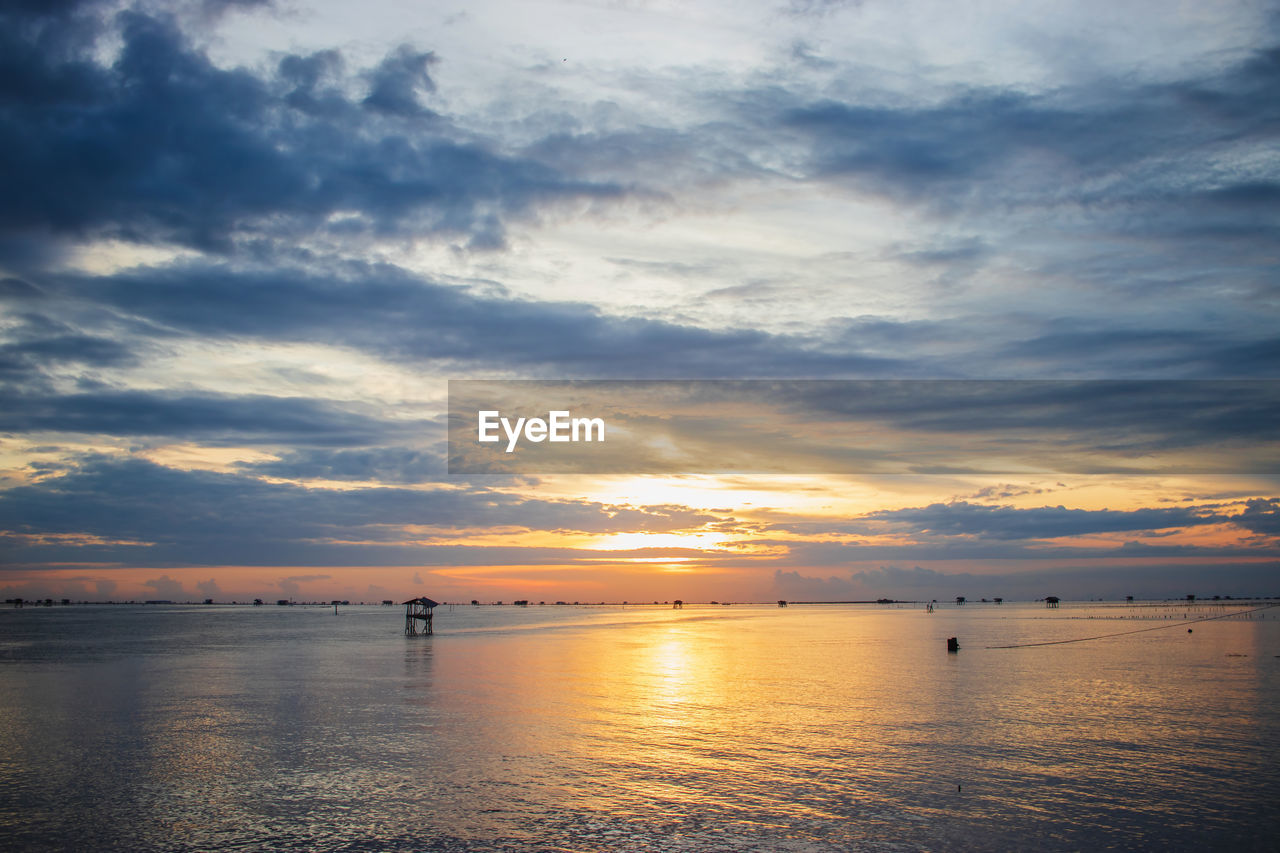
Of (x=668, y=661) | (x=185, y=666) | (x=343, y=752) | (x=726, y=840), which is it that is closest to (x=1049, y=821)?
(x=726, y=840)

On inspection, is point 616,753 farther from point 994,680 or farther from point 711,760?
point 994,680

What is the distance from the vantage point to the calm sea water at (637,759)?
18.8 meters

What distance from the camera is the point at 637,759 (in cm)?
2588

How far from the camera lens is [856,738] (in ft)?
96.8

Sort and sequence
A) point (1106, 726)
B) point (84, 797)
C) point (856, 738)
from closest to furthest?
point (84, 797) → point (856, 738) → point (1106, 726)

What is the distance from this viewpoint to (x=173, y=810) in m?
20.4

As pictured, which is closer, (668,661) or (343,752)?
(343,752)

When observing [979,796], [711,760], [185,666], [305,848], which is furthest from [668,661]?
[305,848]

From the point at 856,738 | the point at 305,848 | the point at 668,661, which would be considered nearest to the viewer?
the point at 305,848

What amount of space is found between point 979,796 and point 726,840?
7919 mm

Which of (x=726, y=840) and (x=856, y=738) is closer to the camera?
(x=726, y=840)

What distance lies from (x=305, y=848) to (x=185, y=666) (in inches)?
1738

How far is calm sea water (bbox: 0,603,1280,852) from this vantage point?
1881 cm

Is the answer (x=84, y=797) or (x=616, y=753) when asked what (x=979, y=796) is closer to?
(x=616, y=753)
